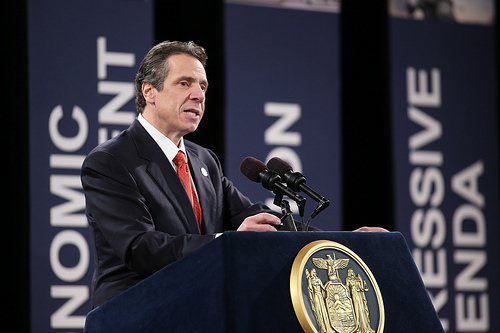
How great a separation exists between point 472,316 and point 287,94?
5.80ft

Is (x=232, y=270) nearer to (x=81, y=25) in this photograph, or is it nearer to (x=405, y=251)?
(x=405, y=251)

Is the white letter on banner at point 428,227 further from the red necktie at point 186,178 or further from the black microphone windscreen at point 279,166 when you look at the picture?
the black microphone windscreen at point 279,166

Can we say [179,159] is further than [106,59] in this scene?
No

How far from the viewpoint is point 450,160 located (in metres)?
4.29

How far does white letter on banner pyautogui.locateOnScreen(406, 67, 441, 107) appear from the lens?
425 centimetres

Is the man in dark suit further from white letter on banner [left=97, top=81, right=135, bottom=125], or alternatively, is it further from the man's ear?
white letter on banner [left=97, top=81, right=135, bottom=125]

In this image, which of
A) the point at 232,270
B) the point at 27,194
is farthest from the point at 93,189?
the point at 27,194

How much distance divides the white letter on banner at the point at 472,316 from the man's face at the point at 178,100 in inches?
98.9

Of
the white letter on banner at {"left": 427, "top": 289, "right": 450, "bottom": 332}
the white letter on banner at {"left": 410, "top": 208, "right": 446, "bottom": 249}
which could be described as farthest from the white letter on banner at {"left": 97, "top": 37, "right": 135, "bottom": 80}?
the white letter on banner at {"left": 427, "top": 289, "right": 450, "bottom": 332}

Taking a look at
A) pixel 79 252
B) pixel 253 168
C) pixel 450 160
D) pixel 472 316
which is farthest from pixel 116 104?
pixel 472 316

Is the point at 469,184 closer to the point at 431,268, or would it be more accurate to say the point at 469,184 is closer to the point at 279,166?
the point at 431,268

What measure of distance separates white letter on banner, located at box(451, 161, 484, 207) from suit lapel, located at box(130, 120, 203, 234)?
8.46 feet

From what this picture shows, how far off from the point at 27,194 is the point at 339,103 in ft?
5.98

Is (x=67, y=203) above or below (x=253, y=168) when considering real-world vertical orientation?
below
